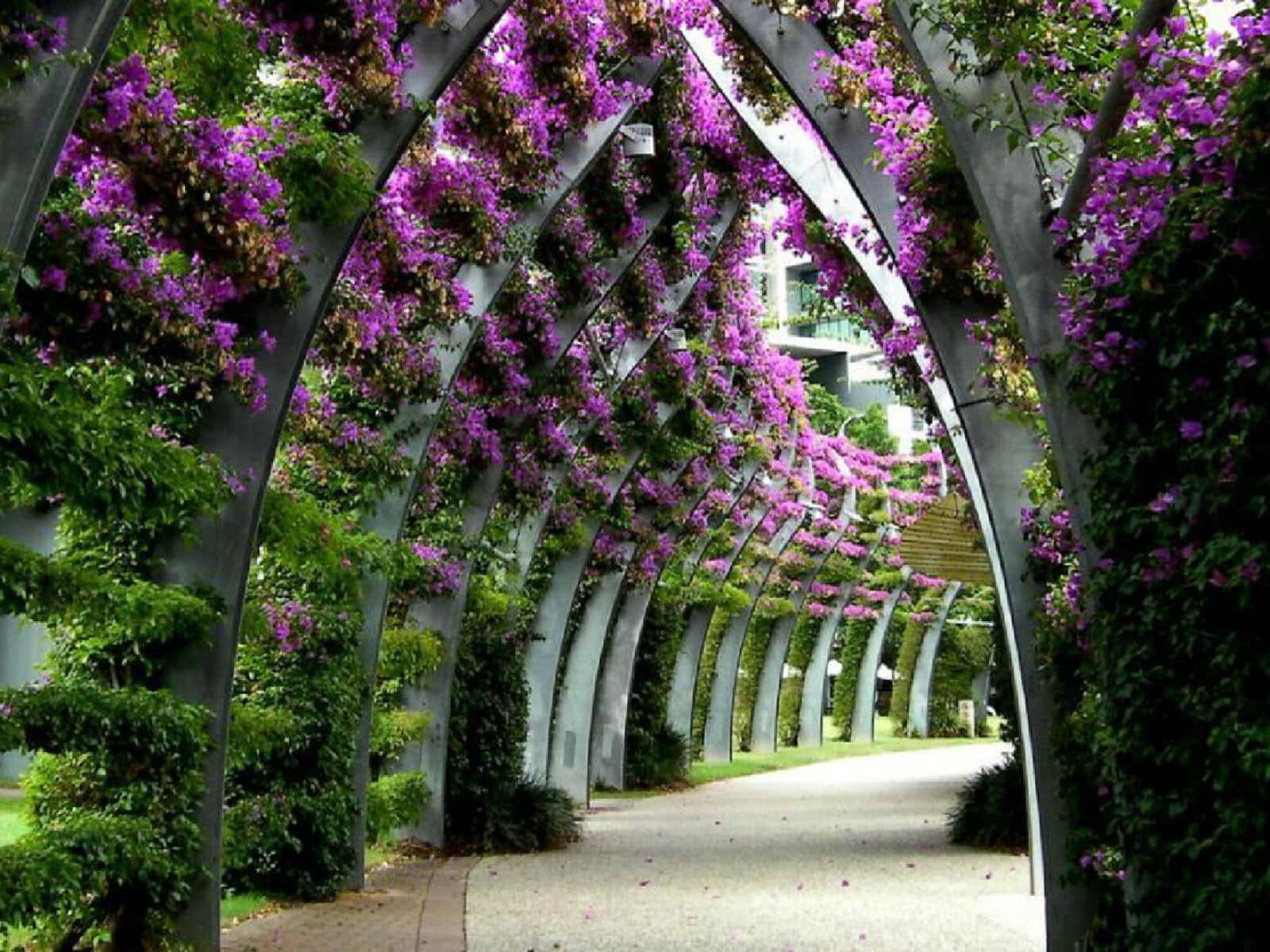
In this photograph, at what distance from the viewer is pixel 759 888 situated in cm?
1303

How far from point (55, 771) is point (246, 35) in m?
3.83

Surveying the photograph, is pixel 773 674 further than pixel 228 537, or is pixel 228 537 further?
pixel 773 674

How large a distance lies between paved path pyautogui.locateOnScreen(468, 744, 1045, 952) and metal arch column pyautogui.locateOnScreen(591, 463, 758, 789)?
321cm

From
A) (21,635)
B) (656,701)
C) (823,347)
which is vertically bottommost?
(656,701)

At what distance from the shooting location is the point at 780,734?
45062 mm

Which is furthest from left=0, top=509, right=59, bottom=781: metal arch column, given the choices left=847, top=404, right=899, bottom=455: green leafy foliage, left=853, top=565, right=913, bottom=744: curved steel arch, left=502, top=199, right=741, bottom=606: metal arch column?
left=847, top=404, right=899, bottom=455: green leafy foliage

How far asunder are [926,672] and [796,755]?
7.83m

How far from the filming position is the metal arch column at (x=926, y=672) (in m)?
44.4

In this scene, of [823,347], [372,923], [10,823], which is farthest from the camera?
[823,347]

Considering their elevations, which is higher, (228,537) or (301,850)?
(228,537)

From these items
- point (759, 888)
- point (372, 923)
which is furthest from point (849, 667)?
point (372, 923)

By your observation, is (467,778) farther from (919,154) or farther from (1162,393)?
(1162,393)

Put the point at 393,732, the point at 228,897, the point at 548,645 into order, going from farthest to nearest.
Result: 1. the point at 548,645
2. the point at 393,732
3. the point at 228,897

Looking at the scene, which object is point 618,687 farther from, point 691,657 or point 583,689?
point 691,657
